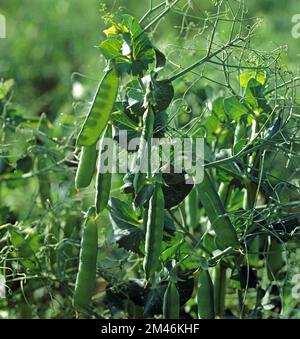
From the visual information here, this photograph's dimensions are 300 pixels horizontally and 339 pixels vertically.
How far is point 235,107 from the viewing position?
1.50 meters

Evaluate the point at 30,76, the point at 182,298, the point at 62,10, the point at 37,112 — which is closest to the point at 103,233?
the point at 182,298

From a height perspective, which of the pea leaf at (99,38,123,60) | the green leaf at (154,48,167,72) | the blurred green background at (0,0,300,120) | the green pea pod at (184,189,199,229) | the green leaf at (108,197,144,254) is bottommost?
the green leaf at (108,197,144,254)

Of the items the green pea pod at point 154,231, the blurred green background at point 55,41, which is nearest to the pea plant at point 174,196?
the green pea pod at point 154,231

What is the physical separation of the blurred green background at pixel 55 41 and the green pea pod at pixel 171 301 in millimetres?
1757

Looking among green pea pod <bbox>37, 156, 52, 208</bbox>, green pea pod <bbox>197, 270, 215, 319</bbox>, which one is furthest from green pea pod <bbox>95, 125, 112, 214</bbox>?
green pea pod <bbox>37, 156, 52, 208</bbox>

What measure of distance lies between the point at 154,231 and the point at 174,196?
123 millimetres

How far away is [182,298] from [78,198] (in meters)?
0.39

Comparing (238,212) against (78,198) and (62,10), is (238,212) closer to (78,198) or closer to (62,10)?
(78,198)

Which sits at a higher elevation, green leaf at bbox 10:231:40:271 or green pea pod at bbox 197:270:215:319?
green leaf at bbox 10:231:40:271

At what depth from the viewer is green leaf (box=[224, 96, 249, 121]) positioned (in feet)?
4.90

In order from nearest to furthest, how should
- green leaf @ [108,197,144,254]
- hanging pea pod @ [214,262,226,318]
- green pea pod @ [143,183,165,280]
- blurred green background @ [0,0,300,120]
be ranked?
1. green pea pod @ [143,183,165,280]
2. green leaf @ [108,197,144,254]
3. hanging pea pod @ [214,262,226,318]
4. blurred green background @ [0,0,300,120]

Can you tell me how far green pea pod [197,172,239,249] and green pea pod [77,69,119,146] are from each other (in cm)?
23

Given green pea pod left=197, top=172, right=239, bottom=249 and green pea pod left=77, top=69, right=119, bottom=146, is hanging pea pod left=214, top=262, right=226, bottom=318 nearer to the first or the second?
green pea pod left=197, top=172, right=239, bottom=249

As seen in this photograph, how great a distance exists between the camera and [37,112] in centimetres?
323
